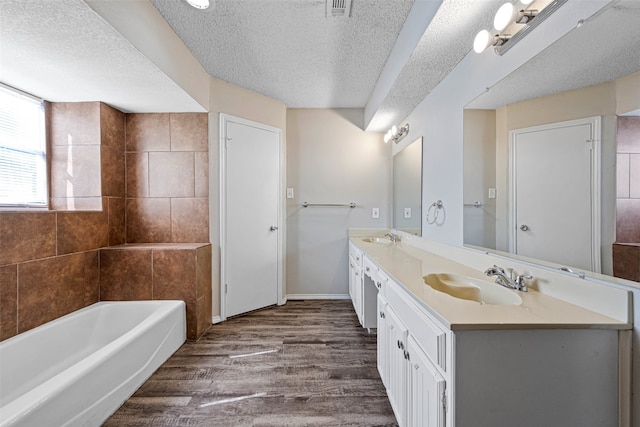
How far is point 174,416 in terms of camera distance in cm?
131

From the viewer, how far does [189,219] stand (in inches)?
89.7

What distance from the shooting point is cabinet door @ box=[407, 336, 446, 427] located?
75 cm

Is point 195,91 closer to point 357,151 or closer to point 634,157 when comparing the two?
point 357,151

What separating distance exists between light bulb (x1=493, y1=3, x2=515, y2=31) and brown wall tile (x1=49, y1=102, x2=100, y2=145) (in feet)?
8.80

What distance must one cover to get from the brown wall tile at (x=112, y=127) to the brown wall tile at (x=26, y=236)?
765 mm

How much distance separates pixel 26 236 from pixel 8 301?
0.36 meters

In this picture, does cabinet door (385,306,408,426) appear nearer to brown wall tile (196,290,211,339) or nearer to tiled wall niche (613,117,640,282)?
tiled wall niche (613,117,640,282)

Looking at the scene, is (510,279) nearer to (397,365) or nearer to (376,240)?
(397,365)

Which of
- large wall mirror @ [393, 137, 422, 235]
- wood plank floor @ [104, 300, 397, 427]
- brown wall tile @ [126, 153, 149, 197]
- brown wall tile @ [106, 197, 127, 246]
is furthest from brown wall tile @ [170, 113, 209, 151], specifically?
large wall mirror @ [393, 137, 422, 235]

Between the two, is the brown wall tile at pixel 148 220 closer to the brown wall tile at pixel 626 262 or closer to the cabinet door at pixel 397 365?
the cabinet door at pixel 397 365

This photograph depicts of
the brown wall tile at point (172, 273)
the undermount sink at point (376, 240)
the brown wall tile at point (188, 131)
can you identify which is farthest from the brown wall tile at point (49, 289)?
the undermount sink at point (376, 240)

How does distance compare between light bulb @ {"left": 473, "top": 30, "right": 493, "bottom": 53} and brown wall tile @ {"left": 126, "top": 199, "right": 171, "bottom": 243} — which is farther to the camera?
brown wall tile @ {"left": 126, "top": 199, "right": 171, "bottom": 243}

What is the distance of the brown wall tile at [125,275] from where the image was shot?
1.97 meters

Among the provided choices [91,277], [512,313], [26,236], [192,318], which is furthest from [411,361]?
[91,277]
